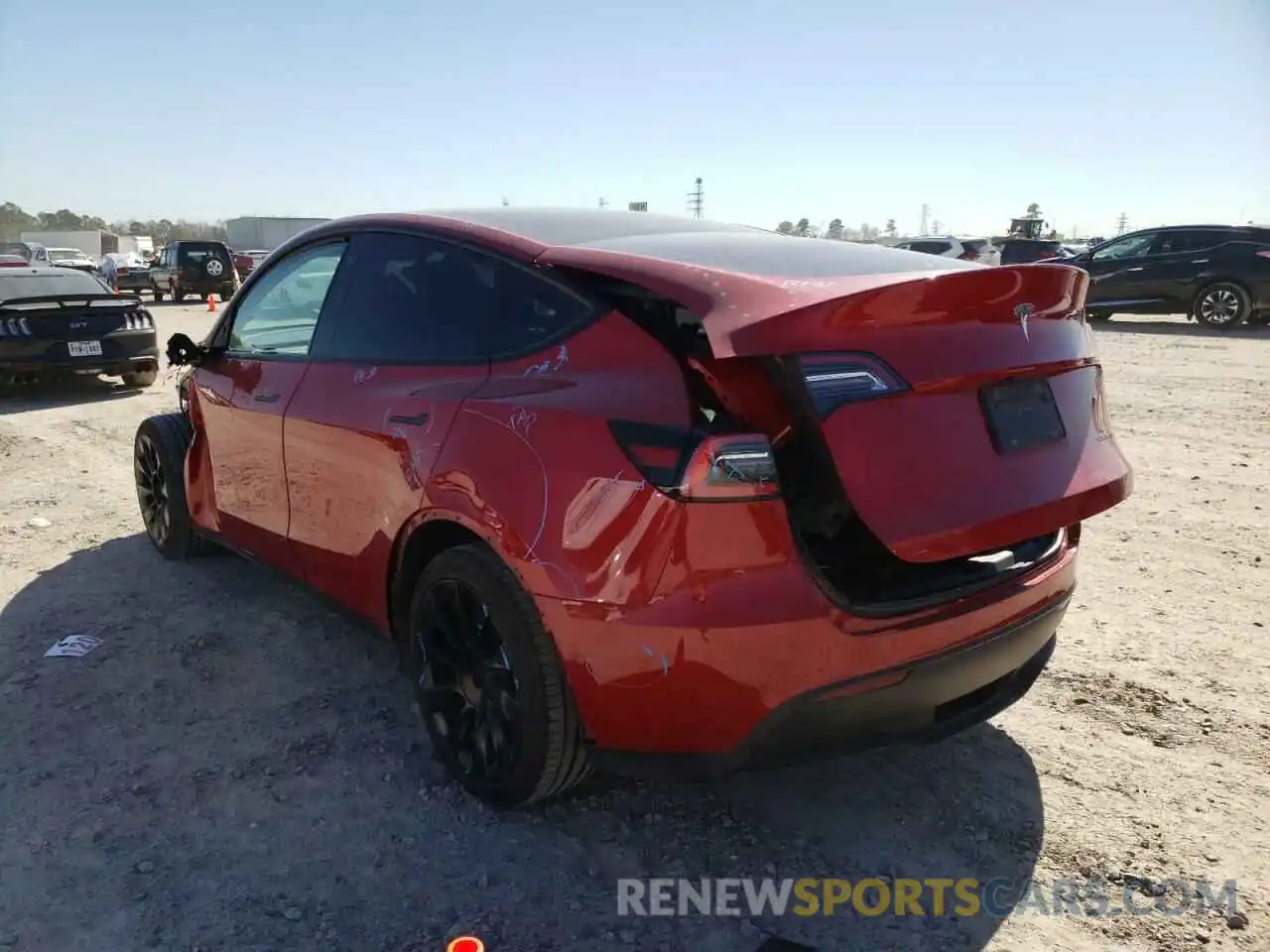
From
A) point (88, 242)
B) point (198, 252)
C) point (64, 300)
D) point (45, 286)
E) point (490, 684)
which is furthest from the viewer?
point (88, 242)

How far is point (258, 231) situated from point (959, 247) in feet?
150

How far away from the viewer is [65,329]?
965 centimetres

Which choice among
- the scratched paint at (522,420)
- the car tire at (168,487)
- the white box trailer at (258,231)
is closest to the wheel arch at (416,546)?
the scratched paint at (522,420)

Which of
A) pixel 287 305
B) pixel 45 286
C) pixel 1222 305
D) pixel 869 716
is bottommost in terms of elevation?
pixel 869 716

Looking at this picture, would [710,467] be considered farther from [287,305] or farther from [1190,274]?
[1190,274]

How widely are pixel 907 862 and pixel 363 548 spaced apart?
1900 millimetres

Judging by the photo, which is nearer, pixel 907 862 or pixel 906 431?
pixel 906 431

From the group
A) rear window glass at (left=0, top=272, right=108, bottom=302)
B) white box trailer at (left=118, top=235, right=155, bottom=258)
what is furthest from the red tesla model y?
white box trailer at (left=118, top=235, right=155, bottom=258)

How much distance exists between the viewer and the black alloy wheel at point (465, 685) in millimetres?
2523

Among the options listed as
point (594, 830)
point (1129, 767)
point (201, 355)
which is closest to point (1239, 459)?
point (1129, 767)

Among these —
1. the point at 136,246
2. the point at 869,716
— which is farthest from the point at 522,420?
the point at 136,246

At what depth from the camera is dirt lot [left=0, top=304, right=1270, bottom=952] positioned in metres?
2.27

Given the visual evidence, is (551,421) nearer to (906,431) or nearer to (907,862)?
(906,431)

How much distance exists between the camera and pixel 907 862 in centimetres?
248
